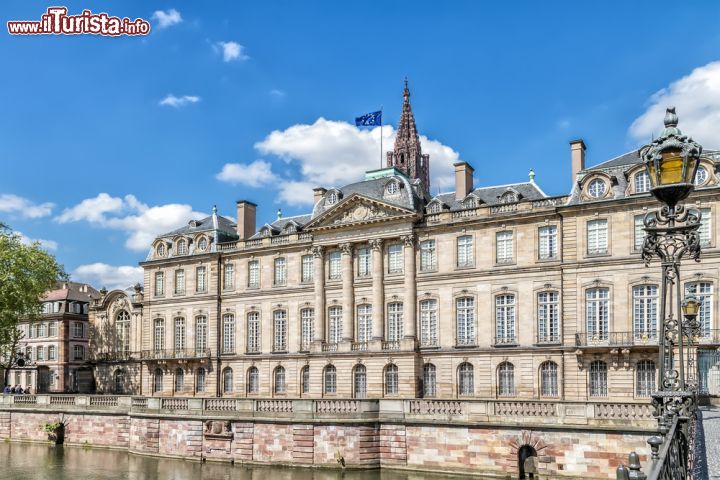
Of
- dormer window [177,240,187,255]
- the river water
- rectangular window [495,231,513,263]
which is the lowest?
the river water

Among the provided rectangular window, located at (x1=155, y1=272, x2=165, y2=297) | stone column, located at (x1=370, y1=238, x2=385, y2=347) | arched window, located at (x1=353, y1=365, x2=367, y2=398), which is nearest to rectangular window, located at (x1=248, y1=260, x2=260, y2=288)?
rectangular window, located at (x1=155, y1=272, x2=165, y2=297)

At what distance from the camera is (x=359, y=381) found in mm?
44156

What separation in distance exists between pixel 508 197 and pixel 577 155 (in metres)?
4.27

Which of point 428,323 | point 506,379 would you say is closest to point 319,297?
point 428,323

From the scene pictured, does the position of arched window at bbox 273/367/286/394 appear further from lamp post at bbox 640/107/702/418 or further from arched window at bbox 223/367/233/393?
lamp post at bbox 640/107/702/418

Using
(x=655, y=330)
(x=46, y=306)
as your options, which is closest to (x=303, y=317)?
(x=655, y=330)

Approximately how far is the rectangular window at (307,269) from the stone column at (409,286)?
668 centimetres

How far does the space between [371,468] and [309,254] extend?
1947 centimetres

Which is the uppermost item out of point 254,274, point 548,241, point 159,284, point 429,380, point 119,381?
point 548,241

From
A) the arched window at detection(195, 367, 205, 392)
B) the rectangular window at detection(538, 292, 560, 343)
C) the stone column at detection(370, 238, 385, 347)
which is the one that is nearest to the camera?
the rectangular window at detection(538, 292, 560, 343)

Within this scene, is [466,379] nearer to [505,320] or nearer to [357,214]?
[505,320]

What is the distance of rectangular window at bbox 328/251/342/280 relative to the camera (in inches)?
1810

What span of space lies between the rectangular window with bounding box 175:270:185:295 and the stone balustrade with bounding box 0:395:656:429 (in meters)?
14.9

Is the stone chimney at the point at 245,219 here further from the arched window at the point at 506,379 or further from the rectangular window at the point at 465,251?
the arched window at the point at 506,379
